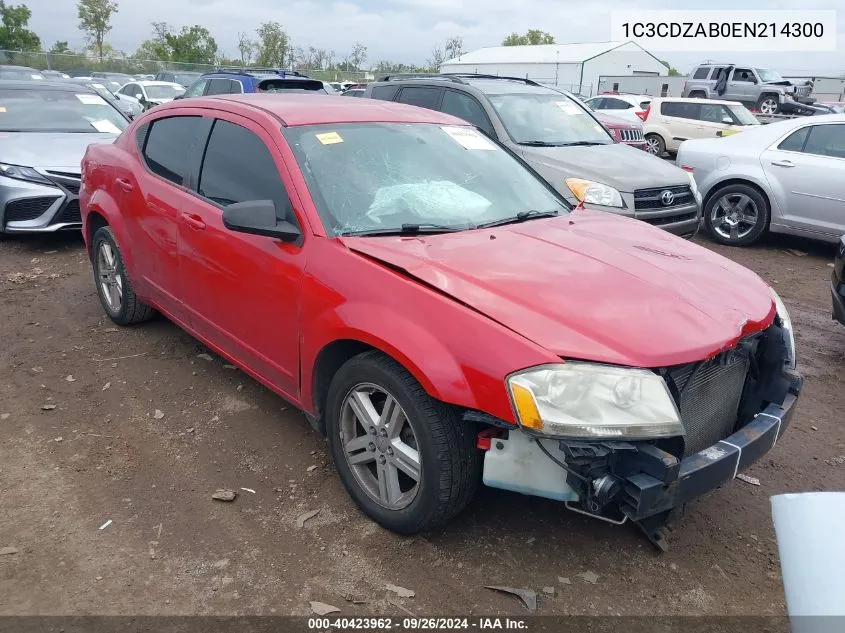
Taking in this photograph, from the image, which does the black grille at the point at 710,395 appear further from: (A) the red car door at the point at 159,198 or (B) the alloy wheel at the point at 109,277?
(B) the alloy wheel at the point at 109,277

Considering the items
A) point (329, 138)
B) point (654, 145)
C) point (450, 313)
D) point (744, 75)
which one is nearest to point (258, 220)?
point (329, 138)

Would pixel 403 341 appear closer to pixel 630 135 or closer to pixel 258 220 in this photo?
pixel 258 220

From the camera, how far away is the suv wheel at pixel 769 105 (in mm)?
25013

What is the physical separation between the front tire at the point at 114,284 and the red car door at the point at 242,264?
1.12m

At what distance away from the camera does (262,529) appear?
9.67ft

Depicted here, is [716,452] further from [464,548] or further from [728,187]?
[728,187]

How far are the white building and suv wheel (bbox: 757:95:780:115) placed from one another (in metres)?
22.1

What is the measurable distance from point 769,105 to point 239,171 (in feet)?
86.9

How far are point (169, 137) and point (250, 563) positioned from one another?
2.74 metres

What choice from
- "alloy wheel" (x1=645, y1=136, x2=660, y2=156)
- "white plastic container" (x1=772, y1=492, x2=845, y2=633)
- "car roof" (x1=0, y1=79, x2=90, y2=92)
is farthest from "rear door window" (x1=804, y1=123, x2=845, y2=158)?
"alloy wheel" (x1=645, y1=136, x2=660, y2=156)

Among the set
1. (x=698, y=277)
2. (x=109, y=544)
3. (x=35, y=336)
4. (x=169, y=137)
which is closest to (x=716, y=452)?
(x=698, y=277)

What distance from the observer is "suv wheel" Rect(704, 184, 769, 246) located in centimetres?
806

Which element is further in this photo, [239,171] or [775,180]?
[775,180]

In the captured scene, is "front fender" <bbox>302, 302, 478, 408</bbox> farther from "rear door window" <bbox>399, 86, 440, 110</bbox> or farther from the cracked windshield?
"rear door window" <bbox>399, 86, 440, 110</bbox>
